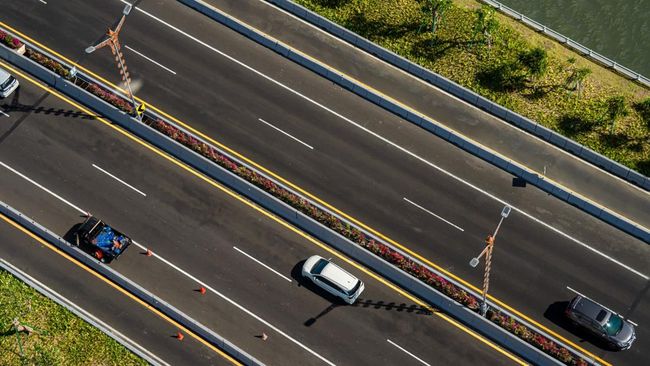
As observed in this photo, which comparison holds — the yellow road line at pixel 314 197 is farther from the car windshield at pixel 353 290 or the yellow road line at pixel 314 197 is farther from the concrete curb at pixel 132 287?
the concrete curb at pixel 132 287

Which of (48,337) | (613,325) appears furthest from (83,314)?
(613,325)

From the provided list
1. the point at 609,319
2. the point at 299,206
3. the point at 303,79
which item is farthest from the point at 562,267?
the point at 303,79

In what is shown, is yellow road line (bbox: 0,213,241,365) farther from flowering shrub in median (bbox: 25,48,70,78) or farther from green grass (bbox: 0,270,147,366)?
flowering shrub in median (bbox: 25,48,70,78)

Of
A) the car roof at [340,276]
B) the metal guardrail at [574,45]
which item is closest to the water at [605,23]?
the metal guardrail at [574,45]

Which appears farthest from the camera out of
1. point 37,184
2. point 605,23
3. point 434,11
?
point 605,23

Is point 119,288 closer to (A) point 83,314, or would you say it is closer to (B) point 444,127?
(A) point 83,314

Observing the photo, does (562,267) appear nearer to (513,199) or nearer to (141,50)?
(513,199)
